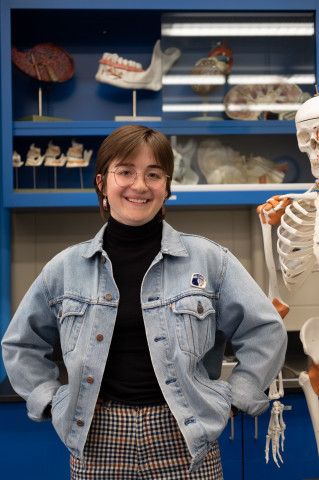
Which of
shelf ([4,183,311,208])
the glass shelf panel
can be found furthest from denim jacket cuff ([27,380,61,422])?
the glass shelf panel

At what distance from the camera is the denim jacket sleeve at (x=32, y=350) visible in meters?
1.30

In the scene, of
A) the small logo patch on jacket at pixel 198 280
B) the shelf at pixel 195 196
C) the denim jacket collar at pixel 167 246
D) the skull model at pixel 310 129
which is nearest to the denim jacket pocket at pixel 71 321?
the denim jacket collar at pixel 167 246

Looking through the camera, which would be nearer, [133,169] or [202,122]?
[133,169]

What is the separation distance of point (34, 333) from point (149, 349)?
317 mm

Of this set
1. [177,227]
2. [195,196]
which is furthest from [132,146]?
[177,227]

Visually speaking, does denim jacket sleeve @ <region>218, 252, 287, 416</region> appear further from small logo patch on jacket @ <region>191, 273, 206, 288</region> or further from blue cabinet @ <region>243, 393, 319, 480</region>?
blue cabinet @ <region>243, 393, 319, 480</region>

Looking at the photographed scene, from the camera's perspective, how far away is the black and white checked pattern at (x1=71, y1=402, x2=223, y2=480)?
1154mm

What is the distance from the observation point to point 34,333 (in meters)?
1.32

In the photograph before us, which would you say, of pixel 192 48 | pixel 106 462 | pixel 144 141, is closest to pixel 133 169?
pixel 144 141

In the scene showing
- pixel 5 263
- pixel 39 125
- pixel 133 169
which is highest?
pixel 39 125

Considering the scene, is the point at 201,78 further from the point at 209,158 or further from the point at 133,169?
the point at 133,169

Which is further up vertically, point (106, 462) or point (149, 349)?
point (149, 349)

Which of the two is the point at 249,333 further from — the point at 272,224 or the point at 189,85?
the point at 189,85

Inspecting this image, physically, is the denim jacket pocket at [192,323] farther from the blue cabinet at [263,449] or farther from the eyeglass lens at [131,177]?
the blue cabinet at [263,449]
